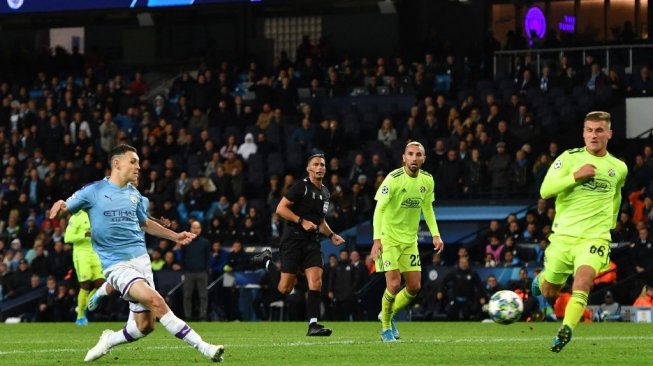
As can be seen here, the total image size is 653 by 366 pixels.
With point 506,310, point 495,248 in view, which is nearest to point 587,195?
point 506,310

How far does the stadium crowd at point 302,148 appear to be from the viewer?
2752 cm

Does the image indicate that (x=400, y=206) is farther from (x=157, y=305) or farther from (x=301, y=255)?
(x=157, y=305)

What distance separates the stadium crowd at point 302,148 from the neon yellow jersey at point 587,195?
12.9m

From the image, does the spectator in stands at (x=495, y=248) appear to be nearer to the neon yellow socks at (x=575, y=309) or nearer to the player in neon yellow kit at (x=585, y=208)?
the player in neon yellow kit at (x=585, y=208)

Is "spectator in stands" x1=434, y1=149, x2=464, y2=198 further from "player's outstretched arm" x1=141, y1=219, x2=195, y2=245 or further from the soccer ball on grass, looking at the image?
"player's outstretched arm" x1=141, y1=219, x2=195, y2=245

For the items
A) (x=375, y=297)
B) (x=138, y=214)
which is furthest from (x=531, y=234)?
(x=138, y=214)

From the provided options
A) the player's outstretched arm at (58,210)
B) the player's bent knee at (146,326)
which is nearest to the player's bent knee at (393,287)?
the player's bent knee at (146,326)

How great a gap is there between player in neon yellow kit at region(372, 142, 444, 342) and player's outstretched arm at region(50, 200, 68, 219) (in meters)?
5.24

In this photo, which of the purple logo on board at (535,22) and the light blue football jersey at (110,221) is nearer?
the light blue football jersey at (110,221)

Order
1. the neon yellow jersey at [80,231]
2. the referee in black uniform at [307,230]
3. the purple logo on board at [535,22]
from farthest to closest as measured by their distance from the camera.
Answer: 1. the purple logo on board at [535,22]
2. the neon yellow jersey at [80,231]
3. the referee in black uniform at [307,230]

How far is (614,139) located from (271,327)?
11.8 metres

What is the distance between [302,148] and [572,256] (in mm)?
19463

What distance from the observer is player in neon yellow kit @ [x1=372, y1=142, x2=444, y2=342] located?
650 inches

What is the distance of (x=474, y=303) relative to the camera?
25984 mm
